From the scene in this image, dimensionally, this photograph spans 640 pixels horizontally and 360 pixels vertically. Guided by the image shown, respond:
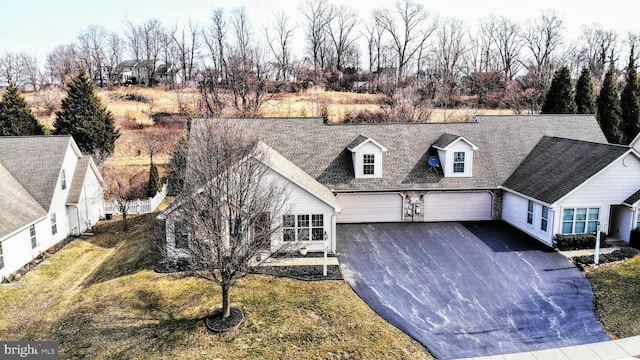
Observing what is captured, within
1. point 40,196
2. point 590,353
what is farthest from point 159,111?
point 590,353

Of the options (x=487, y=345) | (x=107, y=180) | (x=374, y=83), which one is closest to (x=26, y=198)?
(x=107, y=180)

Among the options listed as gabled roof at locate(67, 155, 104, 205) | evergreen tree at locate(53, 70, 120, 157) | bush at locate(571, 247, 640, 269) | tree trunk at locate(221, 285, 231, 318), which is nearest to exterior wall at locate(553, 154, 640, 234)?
bush at locate(571, 247, 640, 269)

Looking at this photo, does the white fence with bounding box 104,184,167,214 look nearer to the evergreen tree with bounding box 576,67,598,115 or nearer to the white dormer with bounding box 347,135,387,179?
the white dormer with bounding box 347,135,387,179

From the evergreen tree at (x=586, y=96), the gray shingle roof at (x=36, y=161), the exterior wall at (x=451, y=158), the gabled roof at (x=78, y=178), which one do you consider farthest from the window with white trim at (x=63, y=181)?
the evergreen tree at (x=586, y=96)

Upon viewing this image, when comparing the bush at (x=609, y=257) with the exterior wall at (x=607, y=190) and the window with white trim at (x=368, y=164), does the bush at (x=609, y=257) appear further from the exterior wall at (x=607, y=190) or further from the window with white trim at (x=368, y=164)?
the window with white trim at (x=368, y=164)

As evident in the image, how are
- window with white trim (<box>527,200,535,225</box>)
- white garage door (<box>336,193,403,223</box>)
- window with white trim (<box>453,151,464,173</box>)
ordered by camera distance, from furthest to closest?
window with white trim (<box>453,151,464,173</box>) < white garage door (<box>336,193,403,223</box>) < window with white trim (<box>527,200,535,225</box>)

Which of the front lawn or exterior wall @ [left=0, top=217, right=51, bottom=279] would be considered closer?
the front lawn

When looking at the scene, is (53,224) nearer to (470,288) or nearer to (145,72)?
(470,288)
